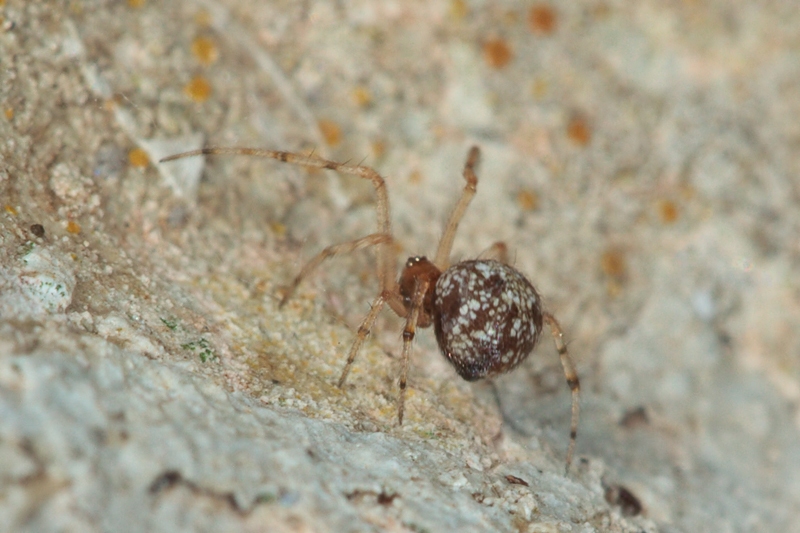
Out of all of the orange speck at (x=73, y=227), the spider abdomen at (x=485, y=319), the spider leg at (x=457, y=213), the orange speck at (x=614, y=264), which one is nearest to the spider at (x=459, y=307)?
the spider abdomen at (x=485, y=319)

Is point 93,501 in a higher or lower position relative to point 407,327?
lower

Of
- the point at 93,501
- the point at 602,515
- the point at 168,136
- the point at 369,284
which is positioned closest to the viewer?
the point at 93,501

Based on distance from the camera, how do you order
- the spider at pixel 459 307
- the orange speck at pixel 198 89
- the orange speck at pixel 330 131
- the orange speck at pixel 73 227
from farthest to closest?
the orange speck at pixel 330 131 → the orange speck at pixel 198 89 → the spider at pixel 459 307 → the orange speck at pixel 73 227

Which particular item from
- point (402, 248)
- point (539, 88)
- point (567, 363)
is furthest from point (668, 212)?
point (402, 248)

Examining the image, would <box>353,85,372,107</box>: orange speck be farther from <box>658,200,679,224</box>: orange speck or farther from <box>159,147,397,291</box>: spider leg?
<box>658,200,679,224</box>: orange speck

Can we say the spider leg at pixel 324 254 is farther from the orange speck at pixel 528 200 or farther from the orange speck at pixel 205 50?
the orange speck at pixel 205 50

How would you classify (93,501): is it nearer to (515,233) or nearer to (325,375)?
(325,375)

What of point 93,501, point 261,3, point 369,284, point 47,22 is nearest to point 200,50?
point 261,3
